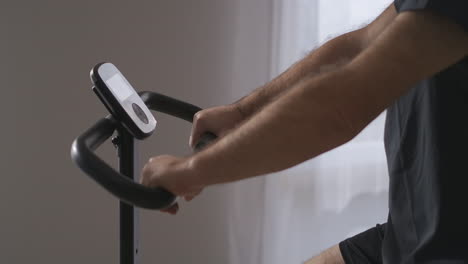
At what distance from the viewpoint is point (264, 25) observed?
226 centimetres

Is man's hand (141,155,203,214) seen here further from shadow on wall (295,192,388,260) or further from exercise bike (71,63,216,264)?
shadow on wall (295,192,388,260)

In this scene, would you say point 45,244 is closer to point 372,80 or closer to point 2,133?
point 2,133

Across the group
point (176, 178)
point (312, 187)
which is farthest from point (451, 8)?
point (312, 187)

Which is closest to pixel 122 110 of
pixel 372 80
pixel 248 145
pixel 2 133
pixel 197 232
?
pixel 248 145

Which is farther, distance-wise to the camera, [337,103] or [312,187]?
[312,187]

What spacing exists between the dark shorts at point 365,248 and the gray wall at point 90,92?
1.04 meters

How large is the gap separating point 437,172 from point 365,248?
1.22ft

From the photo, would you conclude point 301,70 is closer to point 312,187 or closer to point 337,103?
point 337,103

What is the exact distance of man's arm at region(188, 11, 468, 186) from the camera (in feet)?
2.63

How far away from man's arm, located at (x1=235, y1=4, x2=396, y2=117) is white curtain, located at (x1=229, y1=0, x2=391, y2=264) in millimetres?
904

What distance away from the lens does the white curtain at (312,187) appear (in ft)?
7.02

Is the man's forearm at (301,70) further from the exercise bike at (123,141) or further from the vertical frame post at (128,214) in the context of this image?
the vertical frame post at (128,214)

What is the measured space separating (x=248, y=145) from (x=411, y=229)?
36 cm

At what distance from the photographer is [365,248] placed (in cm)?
132
